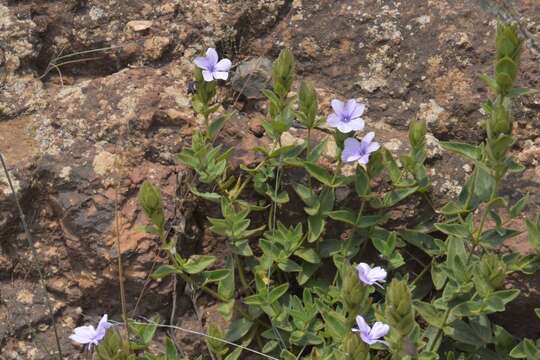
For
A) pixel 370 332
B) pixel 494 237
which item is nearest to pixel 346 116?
pixel 494 237

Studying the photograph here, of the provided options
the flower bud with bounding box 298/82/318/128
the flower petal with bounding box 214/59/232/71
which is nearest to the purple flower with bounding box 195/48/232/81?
the flower petal with bounding box 214/59/232/71

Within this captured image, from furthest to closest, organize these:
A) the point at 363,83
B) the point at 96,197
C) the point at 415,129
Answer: the point at 363,83, the point at 96,197, the point at 415,129

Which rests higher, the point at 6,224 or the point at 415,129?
the point at 415,129

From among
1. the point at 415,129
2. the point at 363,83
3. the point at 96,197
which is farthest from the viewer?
the point at 363,83

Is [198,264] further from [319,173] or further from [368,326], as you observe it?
[368,326]

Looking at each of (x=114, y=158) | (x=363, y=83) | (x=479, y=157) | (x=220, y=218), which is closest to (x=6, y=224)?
(x=114, y=158)

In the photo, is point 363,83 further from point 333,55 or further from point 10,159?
point 10,159

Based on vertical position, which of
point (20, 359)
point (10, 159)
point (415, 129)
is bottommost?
point (20, 359)

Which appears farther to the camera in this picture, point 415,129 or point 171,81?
point 171,81
